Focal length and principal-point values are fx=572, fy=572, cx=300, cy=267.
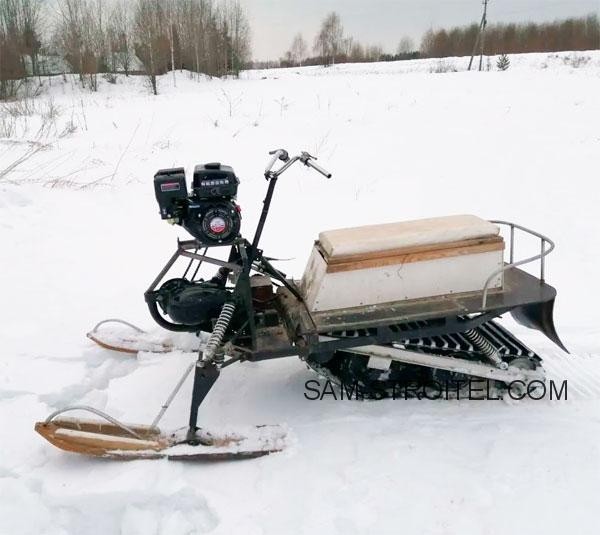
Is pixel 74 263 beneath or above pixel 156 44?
beneath

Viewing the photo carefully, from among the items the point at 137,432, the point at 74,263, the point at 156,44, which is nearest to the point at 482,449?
the point at 137,432

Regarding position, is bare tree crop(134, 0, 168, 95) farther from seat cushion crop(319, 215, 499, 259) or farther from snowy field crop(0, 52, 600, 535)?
seat cushion crop(319, 215, 499, 259)

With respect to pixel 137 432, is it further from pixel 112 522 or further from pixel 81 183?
pixel 81 183

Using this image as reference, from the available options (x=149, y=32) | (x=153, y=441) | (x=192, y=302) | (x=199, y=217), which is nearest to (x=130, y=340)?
(x=192, y=302)

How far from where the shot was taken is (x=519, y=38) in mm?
43938

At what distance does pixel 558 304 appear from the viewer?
4754 millimetres

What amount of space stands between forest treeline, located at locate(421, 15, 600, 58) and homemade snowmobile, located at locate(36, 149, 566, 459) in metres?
41.4

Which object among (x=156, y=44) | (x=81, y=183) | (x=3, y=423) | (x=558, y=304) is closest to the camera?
(x=3, y=423)

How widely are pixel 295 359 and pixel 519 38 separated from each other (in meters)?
47.1

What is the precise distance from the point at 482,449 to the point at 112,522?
1.78m

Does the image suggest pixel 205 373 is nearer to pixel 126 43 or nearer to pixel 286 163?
pixel 286 163

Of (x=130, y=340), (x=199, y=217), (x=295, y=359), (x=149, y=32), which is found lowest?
(x=295, y=359)

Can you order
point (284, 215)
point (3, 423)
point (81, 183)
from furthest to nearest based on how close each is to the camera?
point (81, 183)
point (284, 215)
point (3, 423)

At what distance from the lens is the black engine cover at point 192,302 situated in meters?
3.07
